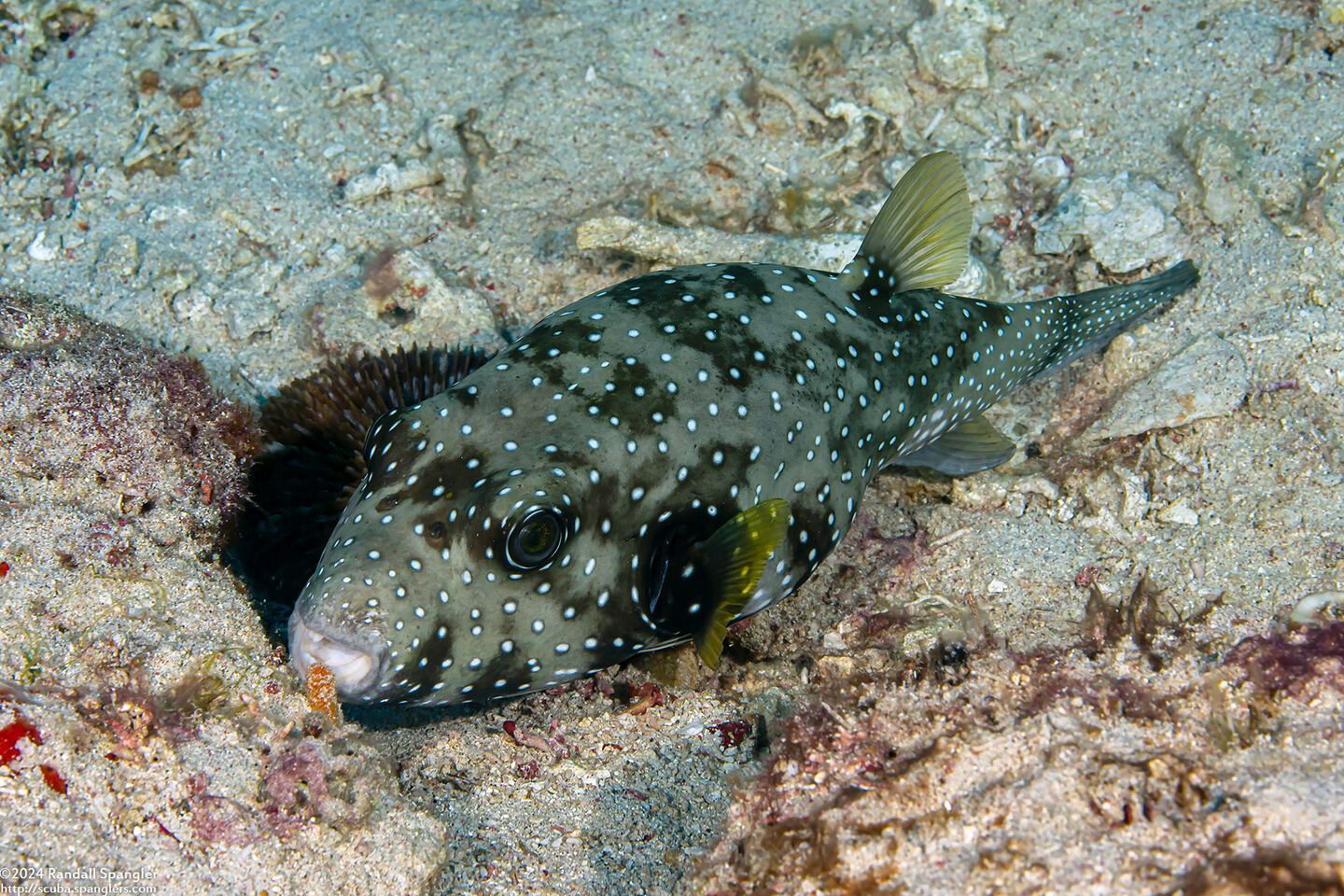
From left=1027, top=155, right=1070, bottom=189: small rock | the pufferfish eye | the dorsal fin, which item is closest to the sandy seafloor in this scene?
left=1027, top=155, right=1070, bottom=189: small rock

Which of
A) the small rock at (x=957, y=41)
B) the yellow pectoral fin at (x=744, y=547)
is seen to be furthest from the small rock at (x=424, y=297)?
the small rock at (x=957, y=41)

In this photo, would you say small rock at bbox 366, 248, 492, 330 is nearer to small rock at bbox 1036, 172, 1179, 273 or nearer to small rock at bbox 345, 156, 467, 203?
small rock at bbox 345, 156, 467, 203

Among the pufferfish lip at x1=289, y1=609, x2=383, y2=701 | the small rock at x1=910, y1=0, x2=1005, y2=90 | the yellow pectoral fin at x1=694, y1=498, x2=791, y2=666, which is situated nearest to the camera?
the pufferfish lip at x1=289, y1=609, x2=383, y2=701

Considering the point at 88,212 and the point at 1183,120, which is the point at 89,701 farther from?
the point at 1183,120

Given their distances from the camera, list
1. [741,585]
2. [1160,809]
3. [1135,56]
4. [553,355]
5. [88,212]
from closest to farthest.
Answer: [1160,809], [741,585], [553,355], [88,212], [1135,56]

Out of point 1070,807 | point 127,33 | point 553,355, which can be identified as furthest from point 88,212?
point 1070,807
